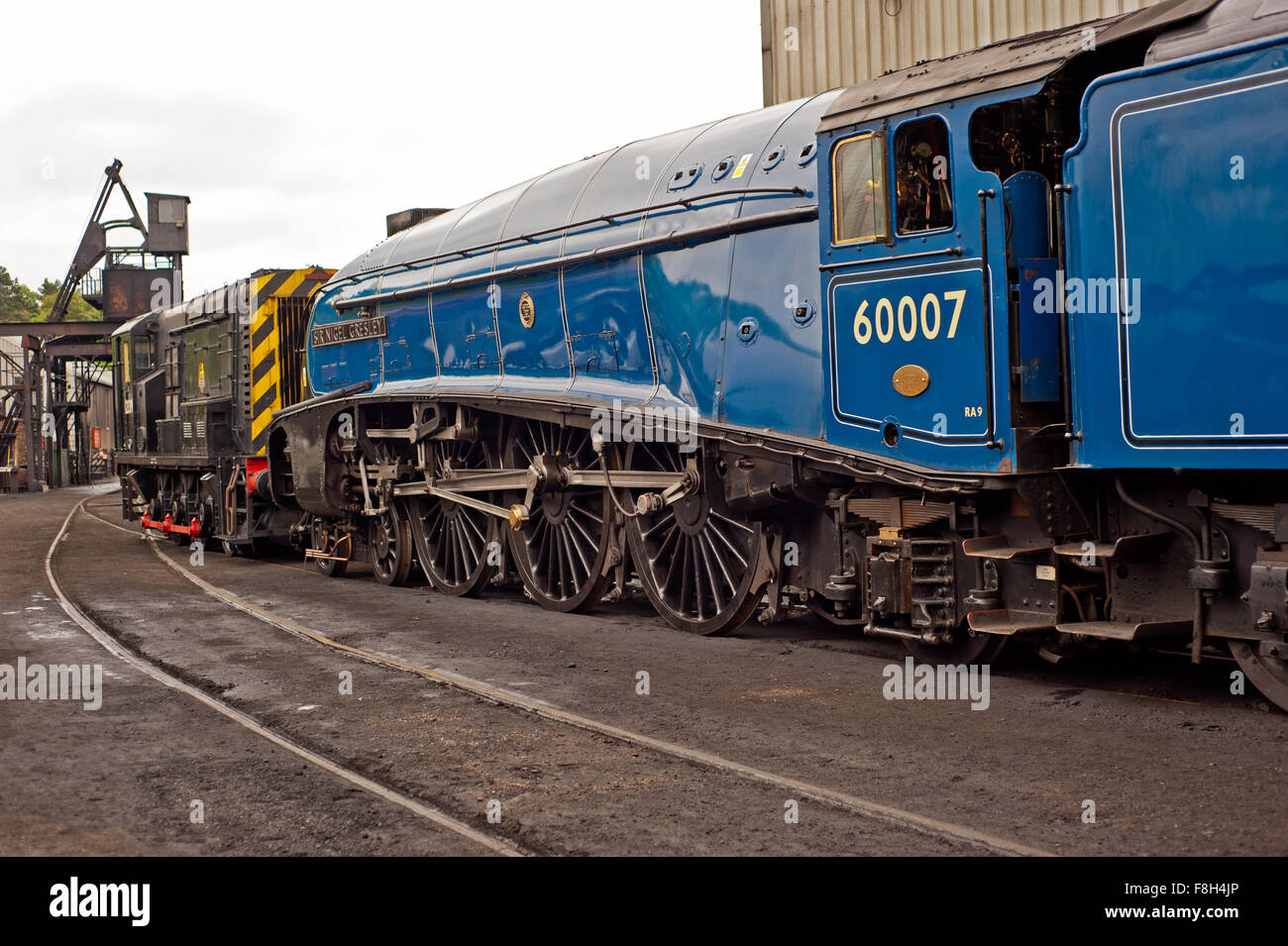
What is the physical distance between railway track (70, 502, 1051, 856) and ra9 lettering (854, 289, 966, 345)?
2.62 meters

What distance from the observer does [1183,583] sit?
5.86m

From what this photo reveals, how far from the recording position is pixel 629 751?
5402 mm

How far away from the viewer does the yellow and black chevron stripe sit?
15.3 m

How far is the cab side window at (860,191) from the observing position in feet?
22.0

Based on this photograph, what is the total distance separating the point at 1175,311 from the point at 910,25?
340 inches

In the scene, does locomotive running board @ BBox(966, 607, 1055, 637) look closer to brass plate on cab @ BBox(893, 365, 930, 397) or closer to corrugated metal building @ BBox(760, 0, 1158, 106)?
brass plate on cab @ BBox(893, 365, 930, 397)

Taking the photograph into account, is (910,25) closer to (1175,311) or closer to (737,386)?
(737,386)

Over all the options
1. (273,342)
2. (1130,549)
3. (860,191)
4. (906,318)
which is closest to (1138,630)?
(1130,549)

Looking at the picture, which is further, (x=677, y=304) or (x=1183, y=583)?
(x=677, y=304)

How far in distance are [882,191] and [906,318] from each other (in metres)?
0.72

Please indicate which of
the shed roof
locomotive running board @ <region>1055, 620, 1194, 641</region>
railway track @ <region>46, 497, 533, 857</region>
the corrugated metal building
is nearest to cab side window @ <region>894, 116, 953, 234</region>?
the shed roof

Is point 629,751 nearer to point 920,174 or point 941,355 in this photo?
point 941,355

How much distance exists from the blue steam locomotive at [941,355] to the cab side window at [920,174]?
0.6 inches
